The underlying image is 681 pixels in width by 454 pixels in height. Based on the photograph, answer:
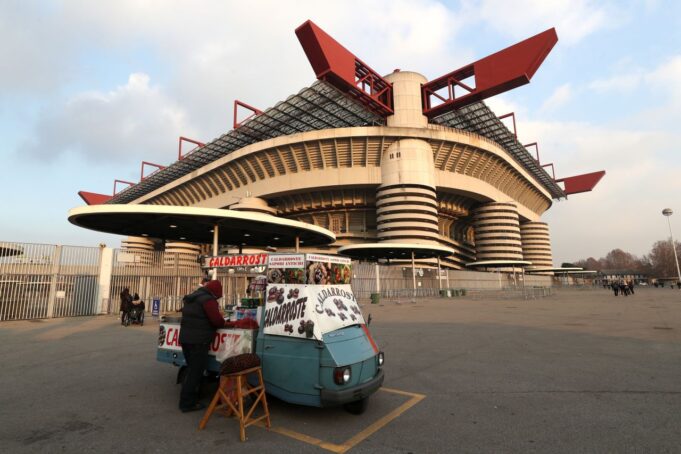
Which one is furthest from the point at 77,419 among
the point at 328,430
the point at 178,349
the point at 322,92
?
the point at 322,92

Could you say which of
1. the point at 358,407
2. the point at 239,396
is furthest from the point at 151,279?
the point at 358,407

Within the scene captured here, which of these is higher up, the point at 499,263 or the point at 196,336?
the point at 499,263

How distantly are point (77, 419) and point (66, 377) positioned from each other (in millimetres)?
2887

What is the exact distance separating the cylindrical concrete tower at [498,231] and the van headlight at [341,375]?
207 feet

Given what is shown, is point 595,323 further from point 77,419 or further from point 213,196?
point 213,196

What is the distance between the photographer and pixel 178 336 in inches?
234

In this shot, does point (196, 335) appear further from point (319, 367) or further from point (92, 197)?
point (92, 197)

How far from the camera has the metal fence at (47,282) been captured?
57.6 feet

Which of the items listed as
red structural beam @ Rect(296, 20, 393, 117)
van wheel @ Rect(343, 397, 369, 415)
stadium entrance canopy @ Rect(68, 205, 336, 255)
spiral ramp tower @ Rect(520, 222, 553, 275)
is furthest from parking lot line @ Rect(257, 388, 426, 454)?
spiral ramp tower @ Rect(520, 222, 553, 275)

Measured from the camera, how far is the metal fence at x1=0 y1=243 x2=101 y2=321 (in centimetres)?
1756

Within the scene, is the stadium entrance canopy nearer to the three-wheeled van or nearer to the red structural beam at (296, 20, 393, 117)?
the three-wheeled van

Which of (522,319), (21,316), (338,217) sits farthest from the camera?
(338,217)

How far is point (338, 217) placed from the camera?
57.2 m

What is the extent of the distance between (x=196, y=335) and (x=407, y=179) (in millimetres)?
45175
